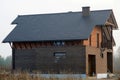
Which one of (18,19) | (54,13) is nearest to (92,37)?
(54,13)

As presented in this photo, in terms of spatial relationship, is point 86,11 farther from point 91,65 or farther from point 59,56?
point 59,56

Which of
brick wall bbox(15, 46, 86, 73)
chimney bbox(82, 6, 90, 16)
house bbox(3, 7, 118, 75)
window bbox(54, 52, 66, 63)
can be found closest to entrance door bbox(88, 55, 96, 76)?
house bbox(3, 7, 118, 75)

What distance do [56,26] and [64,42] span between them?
9.71 ft

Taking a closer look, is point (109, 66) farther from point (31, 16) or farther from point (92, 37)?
point (31, 16)

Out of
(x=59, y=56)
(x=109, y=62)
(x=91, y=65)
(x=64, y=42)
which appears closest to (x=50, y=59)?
(x=59, y=56)

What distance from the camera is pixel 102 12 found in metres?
41.1

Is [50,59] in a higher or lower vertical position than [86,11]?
lower

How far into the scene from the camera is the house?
37.7 metres

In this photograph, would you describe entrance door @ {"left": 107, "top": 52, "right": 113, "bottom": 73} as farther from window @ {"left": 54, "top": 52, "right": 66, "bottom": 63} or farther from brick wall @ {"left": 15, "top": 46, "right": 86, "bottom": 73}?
window @ {"left": 54, "top": 52, "right": 66, "bottom": 63}

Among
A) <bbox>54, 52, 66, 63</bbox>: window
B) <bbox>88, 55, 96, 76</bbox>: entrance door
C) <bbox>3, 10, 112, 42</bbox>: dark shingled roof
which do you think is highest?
<bbox>3, 10, 112, 42</bbox>: dark shingled roof

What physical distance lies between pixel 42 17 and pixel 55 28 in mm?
3659

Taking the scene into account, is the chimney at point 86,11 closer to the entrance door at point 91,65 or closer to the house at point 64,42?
the house at point 64,42

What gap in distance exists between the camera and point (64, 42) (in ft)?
127

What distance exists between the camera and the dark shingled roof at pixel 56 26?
38.6 metres
